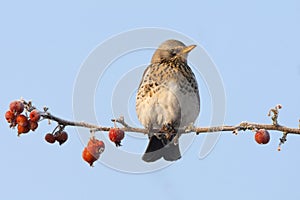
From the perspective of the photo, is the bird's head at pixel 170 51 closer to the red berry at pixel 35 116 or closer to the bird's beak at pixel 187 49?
the bird's beak at pixel 187 49

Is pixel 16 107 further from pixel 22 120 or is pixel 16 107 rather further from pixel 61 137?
pixel 61 137

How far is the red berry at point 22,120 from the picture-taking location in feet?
11.3

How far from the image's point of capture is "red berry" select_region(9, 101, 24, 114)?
3468mm

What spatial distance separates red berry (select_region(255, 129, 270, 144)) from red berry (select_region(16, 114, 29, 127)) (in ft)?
5.00

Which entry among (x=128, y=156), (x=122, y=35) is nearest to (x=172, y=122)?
(x=128, y=156)

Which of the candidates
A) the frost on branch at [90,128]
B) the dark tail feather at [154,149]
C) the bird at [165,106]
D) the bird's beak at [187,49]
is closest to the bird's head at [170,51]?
the bird's beak at [187,49]

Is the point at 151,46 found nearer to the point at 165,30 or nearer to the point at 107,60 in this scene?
the point at 165,30

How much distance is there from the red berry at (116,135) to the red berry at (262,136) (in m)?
0.92

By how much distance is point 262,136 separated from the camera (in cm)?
347

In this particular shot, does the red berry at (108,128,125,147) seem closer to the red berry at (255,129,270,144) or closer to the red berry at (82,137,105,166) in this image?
the red berry at (82,137,105,166)

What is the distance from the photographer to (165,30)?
6105mm

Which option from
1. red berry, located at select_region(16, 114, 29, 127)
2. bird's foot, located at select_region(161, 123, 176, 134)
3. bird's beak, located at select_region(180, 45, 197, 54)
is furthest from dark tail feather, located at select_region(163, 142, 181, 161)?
red berry, located at select_region(16, 114, 29, 127)

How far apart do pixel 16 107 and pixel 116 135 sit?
2.29ft

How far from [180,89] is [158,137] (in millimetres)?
549
